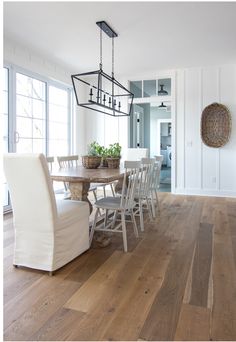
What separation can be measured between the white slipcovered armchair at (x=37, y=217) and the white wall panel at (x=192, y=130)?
160 inches

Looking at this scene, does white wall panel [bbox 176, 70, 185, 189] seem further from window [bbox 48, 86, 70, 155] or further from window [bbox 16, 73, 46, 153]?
window [bbox 16, 73, 46, 153]

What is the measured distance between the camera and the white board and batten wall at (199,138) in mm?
5777

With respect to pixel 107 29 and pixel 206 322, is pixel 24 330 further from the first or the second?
pixel 107 29

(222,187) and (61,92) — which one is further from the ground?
(61,92)

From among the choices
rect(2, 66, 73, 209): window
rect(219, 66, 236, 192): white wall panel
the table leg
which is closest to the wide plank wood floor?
the table leg

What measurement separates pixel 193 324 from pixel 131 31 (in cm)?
368

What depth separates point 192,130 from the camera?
6.05 meters

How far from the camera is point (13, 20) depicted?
3.66 metres

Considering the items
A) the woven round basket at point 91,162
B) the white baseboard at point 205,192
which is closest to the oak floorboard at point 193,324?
the woven round basket at point 91,162

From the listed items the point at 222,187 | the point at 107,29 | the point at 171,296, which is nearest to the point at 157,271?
the point at 171,296

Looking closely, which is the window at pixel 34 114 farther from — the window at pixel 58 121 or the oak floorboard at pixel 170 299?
the oak floorboard at pixel 170 299

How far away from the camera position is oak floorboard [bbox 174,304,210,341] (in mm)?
1543

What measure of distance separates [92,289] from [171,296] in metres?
0.57

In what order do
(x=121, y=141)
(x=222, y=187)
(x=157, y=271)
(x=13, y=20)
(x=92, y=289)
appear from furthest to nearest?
(x=121, y=141) < (x=222, y=187) < (x=13, y=20) < (x=157, y=271) < (x=92, y=289)
